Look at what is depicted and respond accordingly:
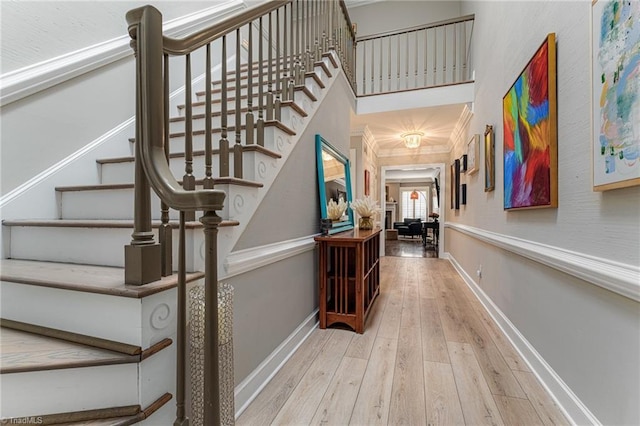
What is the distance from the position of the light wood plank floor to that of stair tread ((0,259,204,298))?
35.0 inches

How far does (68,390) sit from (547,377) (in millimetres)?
2135

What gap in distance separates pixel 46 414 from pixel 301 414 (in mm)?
962

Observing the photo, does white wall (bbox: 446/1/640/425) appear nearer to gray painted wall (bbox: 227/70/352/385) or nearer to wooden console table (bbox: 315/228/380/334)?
wooden console table (bbox: 315/228/380/334)

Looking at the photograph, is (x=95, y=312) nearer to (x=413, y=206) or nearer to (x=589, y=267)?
(x=589, y=267)

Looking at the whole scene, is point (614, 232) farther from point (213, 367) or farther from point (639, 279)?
point (213, 367)

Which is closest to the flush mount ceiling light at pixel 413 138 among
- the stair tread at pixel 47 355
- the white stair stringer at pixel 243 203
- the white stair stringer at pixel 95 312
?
the white stair stringer at pixel 243 203

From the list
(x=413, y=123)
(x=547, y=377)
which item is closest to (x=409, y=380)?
(x=547, y=377)

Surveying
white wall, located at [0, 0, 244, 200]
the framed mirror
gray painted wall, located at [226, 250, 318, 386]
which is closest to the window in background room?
the framed mirror

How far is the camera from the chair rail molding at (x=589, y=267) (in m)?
0.95

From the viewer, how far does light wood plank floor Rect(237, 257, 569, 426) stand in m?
1.34

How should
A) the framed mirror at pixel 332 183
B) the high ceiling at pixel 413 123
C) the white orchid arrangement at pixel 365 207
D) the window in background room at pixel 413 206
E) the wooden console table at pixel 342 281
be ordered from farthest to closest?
the window in background room at pixel 413 206
the high ceiling at pixel 413 123
the white orchid arrangement at pixel 365 207
the framed mirror at pixel 332 183
the wooden console table at pixel 342 281

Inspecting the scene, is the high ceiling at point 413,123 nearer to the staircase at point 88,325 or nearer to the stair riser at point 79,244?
the staircase at point 88,325

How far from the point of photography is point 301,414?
1351 millimetres

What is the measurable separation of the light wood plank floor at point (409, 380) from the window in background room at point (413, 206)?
40.8ft
